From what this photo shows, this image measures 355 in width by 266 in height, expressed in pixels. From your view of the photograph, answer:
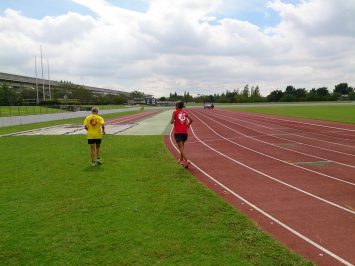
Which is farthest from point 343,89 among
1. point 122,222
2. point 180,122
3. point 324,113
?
point 122,222

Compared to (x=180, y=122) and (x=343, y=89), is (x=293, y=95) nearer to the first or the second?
(x=343, y=89)

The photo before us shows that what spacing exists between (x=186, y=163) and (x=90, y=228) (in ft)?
18.1

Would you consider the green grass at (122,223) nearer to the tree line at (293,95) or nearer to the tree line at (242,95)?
the tree line at (242,95)

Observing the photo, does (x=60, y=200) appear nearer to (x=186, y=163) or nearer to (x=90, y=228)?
(x=90, y=228)

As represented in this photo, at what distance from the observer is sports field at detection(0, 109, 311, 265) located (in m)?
4.63

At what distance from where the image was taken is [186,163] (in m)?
10.9

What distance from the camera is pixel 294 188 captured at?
822cm

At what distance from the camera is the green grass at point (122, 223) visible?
463 centimetres

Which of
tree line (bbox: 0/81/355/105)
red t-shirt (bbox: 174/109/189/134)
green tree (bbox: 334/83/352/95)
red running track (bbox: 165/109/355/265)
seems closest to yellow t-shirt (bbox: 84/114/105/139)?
red t-shirt (bbox: 174/109/189/134)

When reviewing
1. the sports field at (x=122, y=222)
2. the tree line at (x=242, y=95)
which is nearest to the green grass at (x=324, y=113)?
the sports field at (x=122, y=222)

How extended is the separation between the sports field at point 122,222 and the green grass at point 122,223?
1 centimetres

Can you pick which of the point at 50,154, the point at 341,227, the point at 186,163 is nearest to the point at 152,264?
the point at 341,227

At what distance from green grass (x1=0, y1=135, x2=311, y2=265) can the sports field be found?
12 millimetres

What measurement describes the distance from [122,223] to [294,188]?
408 cm
